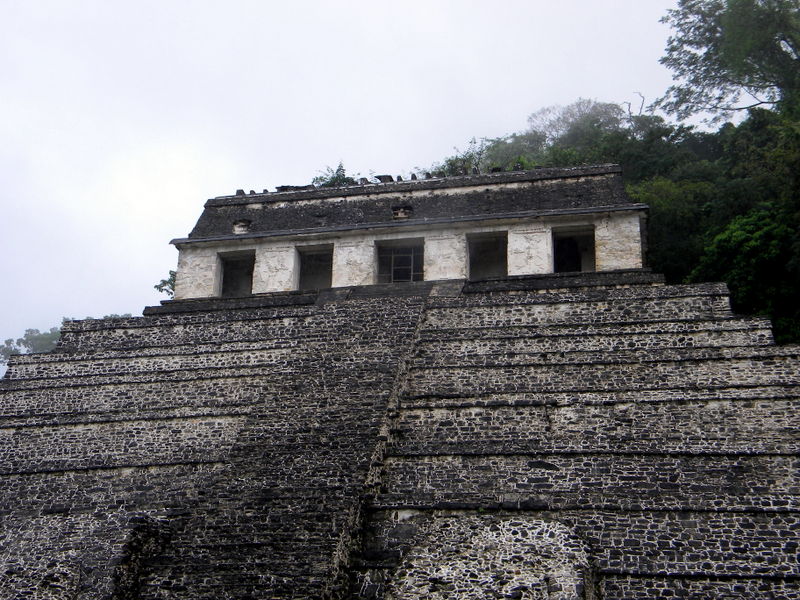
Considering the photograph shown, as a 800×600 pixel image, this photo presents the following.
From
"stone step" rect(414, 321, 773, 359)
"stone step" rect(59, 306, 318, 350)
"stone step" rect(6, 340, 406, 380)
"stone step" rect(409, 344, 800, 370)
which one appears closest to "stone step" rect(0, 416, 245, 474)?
"stone step" rect(6, 340, 406, 380)

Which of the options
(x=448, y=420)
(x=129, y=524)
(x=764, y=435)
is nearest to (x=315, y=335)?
(x=448, y=420)

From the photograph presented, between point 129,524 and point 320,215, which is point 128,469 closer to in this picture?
point 129,524

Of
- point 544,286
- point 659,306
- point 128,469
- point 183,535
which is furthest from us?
point 544,286

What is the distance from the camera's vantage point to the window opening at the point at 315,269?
18.4m

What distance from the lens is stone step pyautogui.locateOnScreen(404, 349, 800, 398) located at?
11523 mm

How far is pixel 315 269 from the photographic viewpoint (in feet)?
61.1

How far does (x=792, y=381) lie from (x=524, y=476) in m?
3.73

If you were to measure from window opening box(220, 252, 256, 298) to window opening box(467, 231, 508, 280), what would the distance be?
14.7 feet

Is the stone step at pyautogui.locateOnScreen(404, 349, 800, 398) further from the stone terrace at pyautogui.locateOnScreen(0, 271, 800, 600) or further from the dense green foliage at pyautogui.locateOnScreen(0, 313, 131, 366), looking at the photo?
the dense green foliage at pyautogui.locateOnScreen(0, 313, 131, 366)

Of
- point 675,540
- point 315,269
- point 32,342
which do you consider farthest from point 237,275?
point 32,342

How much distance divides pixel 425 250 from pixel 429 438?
643cm

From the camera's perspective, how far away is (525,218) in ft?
55.4

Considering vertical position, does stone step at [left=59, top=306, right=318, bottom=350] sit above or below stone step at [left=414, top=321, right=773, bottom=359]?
above

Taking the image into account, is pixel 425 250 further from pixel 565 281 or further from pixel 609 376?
pixel 609 376
